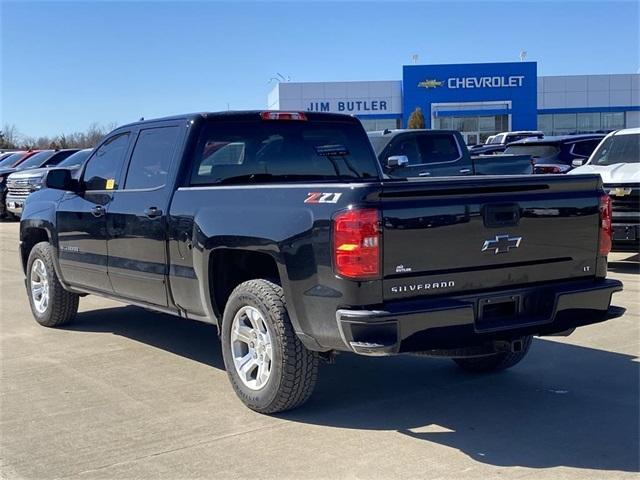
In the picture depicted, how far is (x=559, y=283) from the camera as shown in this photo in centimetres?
493

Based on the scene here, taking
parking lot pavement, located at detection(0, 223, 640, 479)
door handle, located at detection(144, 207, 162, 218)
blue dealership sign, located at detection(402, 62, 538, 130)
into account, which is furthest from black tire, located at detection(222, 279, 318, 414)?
blue dealership sign, located at detection(402, 62, 538, 130)

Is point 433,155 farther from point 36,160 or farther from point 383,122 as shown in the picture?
point 383,122

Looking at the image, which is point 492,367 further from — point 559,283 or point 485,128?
point 485,128

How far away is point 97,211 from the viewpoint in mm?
6715

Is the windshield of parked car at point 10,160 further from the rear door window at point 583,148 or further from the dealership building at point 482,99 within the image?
the dealership building at point 482,99

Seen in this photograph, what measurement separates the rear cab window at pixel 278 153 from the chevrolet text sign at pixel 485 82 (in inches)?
1826

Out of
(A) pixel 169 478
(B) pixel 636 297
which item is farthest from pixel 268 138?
(B) pixel 636 297

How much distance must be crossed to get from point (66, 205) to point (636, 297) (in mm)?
6190

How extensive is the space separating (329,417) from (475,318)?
47.2 inches

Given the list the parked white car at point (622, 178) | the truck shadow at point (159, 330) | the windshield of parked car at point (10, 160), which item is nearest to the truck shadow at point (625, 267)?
the parked white car at point (622, 178)

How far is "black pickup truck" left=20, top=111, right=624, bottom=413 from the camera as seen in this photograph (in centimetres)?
427

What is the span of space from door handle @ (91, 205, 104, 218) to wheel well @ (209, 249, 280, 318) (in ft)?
5.76

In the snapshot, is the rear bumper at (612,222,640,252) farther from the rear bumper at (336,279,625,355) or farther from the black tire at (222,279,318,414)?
the black tire at (222,279,318,414)

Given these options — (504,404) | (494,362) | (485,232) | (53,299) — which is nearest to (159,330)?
(53,299)
